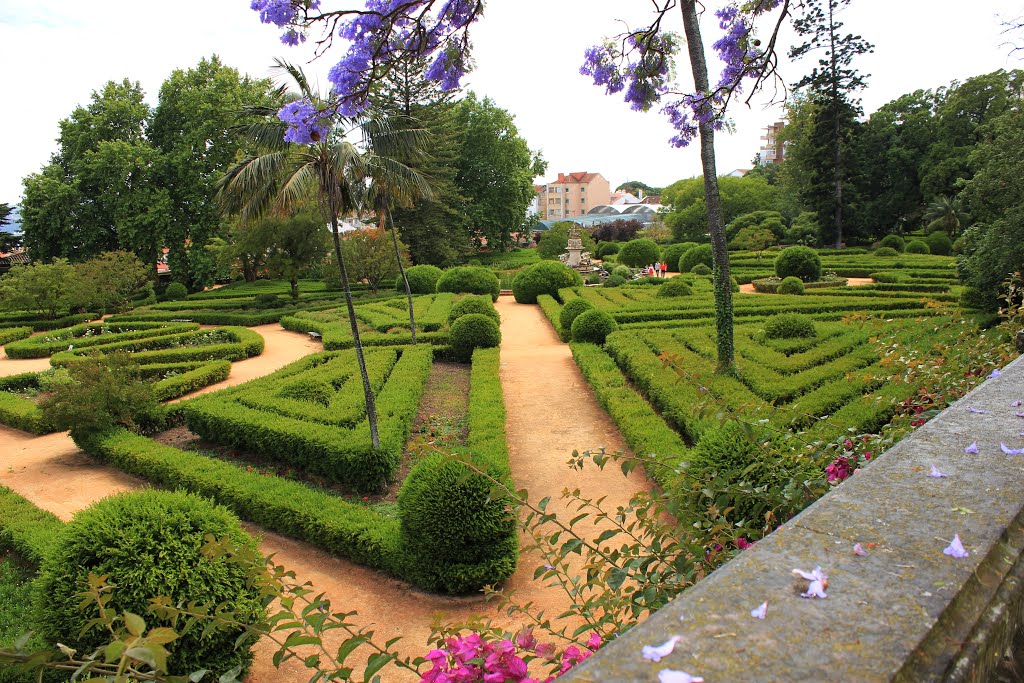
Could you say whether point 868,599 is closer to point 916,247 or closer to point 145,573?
point 145,573

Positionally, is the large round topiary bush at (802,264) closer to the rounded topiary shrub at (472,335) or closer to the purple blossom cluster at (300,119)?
the rounded topiary shrub at (472,335)

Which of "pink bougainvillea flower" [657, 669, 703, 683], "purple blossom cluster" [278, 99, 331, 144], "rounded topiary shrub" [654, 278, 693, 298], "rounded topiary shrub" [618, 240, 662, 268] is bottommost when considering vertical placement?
"rounded topiary shrub" [654, 278, 693, 298]

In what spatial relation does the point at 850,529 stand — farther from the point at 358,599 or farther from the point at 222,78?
the point at 222,78

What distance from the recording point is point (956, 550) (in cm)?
98

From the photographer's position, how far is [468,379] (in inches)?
451

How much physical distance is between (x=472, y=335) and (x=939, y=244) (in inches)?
1104

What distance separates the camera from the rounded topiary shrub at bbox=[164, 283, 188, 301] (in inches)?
1033

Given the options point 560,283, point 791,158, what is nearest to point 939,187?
point 791,158

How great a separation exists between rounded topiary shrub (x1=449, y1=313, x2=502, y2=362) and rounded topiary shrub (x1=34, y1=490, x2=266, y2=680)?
28.3ft

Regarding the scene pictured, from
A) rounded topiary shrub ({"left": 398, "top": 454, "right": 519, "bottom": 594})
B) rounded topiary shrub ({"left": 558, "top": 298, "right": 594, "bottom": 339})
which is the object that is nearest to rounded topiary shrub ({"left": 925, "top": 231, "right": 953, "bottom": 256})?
rounded topiary shrub ({"left": 558, "top": 298, "right": 594, "bottom": 339})

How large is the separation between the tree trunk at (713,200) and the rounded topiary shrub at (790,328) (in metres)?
2.93

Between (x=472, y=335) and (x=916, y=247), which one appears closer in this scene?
(x=472, y=335)

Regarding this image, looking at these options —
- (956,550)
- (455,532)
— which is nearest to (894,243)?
(455,532)

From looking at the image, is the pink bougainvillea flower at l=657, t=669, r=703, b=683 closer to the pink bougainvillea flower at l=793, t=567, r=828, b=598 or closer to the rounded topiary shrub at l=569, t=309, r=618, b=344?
the pink bougainvillea flower at l=793, t=567, r=828, b=598
